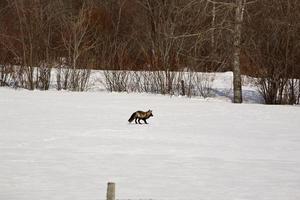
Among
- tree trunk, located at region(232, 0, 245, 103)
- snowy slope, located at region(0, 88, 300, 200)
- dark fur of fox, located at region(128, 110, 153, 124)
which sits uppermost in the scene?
tree trunk, located at region(232, 0, 245, 103)

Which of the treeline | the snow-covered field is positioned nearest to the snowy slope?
the snow-covered field

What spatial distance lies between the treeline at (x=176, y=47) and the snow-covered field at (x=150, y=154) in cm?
454

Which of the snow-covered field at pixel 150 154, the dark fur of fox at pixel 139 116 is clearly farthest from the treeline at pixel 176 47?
the dark fur of fox at pixel 139 116

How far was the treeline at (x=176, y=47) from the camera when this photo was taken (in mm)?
20812

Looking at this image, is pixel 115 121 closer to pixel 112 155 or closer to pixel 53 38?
pixel 112 155

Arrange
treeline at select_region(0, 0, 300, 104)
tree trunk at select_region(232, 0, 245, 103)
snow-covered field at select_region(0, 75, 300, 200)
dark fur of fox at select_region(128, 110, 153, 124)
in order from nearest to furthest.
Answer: snow-covered field at select_region(0, 75, 300, 200), dark fur of fox at select_region(128, 110, 153, 124), tree trunk at select_region(232, 0, 245, 103), treeline at select_region(0, 0, 300, 104)

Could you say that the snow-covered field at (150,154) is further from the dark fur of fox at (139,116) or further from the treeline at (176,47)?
the treeline at (176,47)

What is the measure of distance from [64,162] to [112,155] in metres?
0.96

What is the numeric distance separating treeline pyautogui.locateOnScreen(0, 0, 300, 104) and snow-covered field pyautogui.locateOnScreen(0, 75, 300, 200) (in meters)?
4.54

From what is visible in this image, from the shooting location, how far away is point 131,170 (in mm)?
8031

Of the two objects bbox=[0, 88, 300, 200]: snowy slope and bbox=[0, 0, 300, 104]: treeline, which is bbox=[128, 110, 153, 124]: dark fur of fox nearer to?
bbox=[0, 88, 300, 200]: snowy slope

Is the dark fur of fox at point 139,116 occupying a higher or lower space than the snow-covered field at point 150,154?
higher

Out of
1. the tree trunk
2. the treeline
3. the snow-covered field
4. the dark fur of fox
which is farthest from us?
the treeline

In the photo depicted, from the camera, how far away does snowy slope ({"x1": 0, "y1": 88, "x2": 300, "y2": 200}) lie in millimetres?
6949
